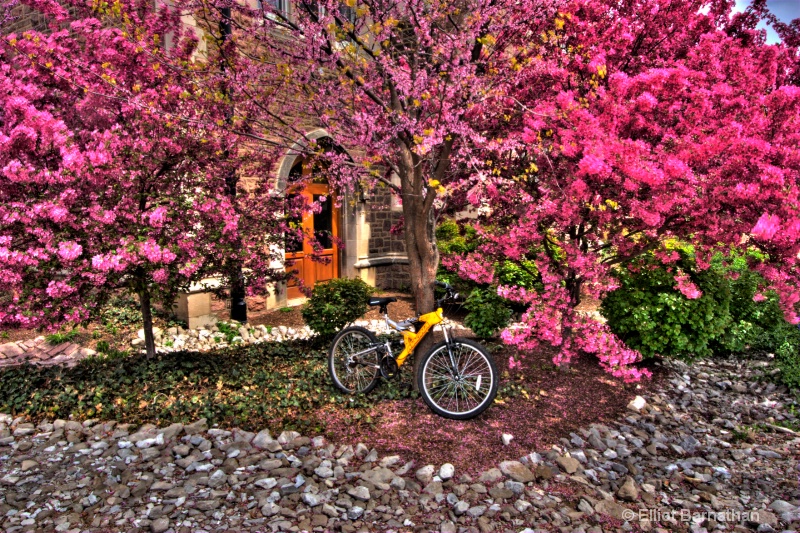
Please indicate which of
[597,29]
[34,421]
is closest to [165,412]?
[34,421]

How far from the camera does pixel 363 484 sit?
3184 mm

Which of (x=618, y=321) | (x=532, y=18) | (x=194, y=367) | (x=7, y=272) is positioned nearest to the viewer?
(x=7, y=272)

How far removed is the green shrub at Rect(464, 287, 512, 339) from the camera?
6.65 metres

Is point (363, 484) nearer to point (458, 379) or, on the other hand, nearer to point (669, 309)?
point (458, 379)

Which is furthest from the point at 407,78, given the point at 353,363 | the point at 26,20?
the point at 26,20

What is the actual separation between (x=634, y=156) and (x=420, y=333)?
7.09 ft

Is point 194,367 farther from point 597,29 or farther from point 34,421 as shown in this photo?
point 597,29

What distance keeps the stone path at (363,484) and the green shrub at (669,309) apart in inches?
48.0

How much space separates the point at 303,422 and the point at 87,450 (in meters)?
1.48

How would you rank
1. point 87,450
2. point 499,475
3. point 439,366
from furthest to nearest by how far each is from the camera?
point 439,366 < point 87,450 < point 499,475

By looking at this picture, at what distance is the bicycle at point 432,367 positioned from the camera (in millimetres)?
4133

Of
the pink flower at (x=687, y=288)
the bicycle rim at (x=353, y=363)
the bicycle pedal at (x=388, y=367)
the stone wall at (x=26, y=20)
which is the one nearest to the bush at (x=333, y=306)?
the bicycle rim at (x=353, y=363)


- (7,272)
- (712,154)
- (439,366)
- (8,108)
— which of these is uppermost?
(8,108)

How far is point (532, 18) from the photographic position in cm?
466
